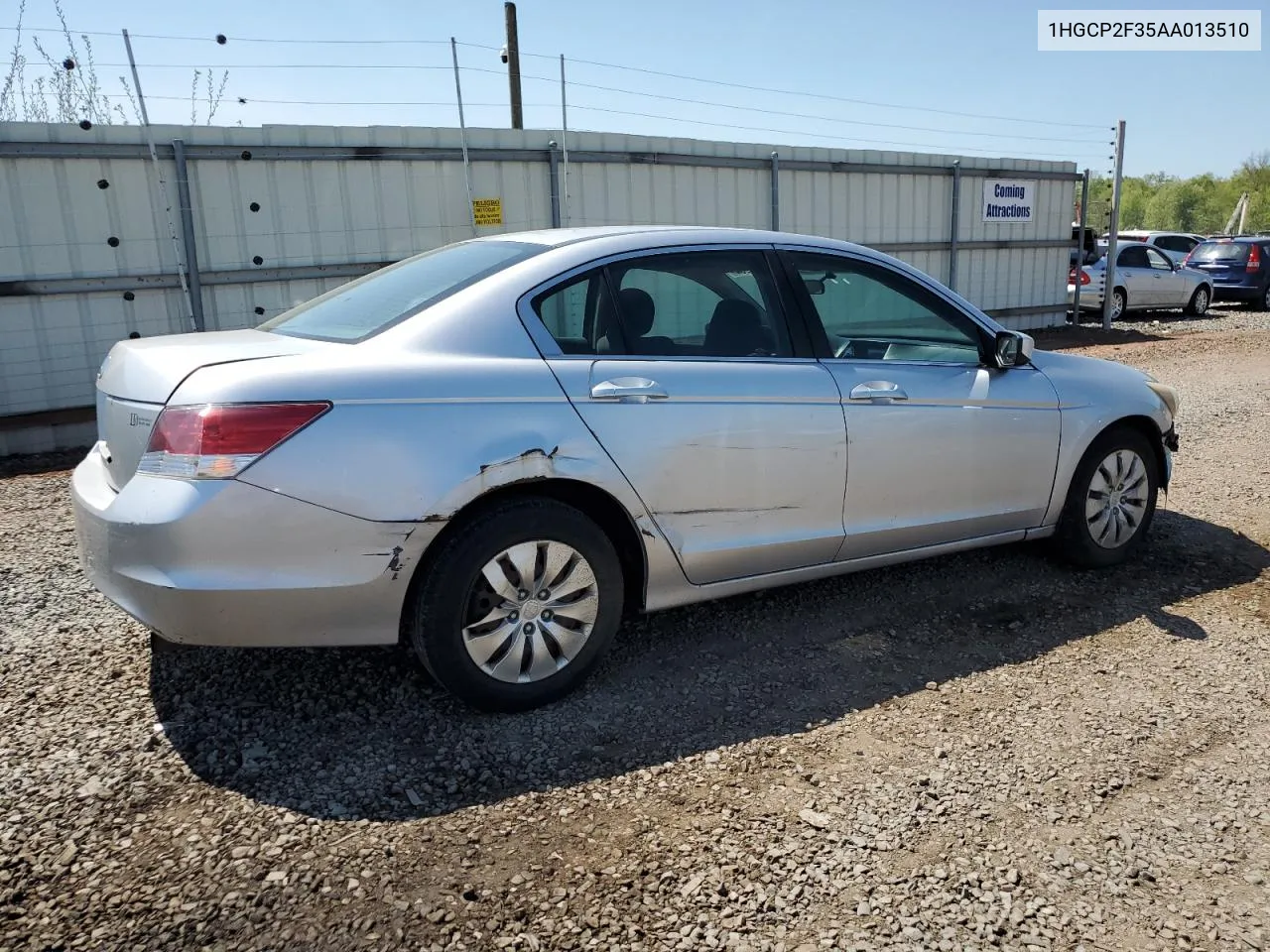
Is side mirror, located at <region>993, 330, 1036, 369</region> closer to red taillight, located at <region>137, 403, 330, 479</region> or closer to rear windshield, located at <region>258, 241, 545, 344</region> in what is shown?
Answer: rear windshield, located at <region>258, 241, 545, 344</region>

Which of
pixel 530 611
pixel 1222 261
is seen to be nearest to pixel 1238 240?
pixel 1222 261

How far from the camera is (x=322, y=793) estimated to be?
2961 millimetres

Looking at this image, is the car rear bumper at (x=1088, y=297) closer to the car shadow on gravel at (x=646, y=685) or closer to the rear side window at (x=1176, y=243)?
the rear side window at (x=1176, y=243)

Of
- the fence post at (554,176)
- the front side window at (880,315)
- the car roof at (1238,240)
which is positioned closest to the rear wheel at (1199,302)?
the car roof at (1238,240)

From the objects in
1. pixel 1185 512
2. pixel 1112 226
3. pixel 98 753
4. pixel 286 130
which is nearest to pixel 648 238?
pixel 98 753

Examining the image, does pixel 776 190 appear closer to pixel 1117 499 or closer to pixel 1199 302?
pixel 1117 499

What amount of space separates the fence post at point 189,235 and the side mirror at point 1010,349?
7174mm

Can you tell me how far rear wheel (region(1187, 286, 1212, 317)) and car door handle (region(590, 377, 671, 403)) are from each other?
67.3 ft

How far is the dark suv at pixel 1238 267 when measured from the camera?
21.4 metres

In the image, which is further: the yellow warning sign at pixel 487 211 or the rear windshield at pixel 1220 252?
the rear windshield at pixel 1220 252

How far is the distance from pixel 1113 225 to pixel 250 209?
13.7m

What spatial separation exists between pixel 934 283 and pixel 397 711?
2.91 m

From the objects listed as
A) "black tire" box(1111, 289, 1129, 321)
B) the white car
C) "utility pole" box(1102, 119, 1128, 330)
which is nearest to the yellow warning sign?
"utility pole" box(1102, 119, 1128, 330)

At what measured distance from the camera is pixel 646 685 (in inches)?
146
